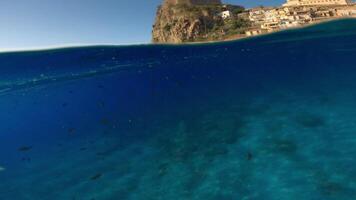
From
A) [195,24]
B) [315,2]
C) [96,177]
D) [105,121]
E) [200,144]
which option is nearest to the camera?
[96,177]

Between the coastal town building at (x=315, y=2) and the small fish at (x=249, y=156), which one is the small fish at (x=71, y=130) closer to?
the small fish at (x=249, y=156)

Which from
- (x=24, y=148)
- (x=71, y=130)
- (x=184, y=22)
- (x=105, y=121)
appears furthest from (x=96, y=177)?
(x=184, y=22)

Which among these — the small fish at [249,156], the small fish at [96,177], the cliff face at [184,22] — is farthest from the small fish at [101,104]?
the cliff face at [184,22]

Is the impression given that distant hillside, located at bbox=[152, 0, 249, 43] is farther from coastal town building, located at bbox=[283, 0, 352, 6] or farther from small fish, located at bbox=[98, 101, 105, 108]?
small fish, located at bbox=[98, 101, 105, 108]

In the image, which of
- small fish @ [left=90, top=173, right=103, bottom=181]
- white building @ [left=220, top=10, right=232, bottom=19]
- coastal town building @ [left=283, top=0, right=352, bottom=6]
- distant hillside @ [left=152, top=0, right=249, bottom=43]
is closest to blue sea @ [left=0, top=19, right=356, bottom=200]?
small fish @ [left=90, top=173, right=103, bottom=181]

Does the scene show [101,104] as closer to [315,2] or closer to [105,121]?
[105,121]

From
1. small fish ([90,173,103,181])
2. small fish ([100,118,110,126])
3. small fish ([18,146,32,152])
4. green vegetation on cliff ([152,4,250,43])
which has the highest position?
green vegetation on cliff ([152,4,250,43])

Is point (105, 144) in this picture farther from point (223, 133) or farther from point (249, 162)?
point (249, 162)

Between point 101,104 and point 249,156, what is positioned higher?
point 101,104
